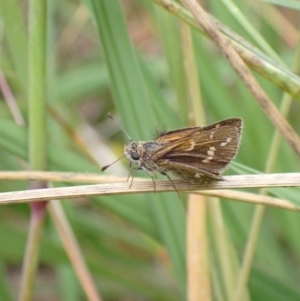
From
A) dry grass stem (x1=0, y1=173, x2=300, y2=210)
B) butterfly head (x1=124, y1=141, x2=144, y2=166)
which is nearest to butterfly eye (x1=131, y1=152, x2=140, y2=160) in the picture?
butterfly head (x1=124, y1=141, x2=144, y2=166)

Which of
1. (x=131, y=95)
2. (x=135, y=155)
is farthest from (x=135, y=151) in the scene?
(x=131, y=95)

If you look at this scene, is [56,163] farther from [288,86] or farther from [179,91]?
[288,86]

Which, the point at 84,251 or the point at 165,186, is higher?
the point at 165,186

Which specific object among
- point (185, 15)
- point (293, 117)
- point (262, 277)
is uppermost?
point (185, 15)

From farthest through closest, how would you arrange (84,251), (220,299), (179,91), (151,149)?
(84,251) → (179,91) → (220,299) → (151,149)

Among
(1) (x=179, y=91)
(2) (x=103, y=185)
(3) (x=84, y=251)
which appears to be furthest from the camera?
(3) (x=84, y=251)

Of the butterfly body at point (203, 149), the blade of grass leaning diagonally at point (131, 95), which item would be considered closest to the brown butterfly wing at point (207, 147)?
the butterfly body at point (203, 149)

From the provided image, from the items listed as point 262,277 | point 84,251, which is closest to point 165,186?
point 262,277

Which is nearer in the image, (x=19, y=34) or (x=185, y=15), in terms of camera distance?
(x=185, y=15)
